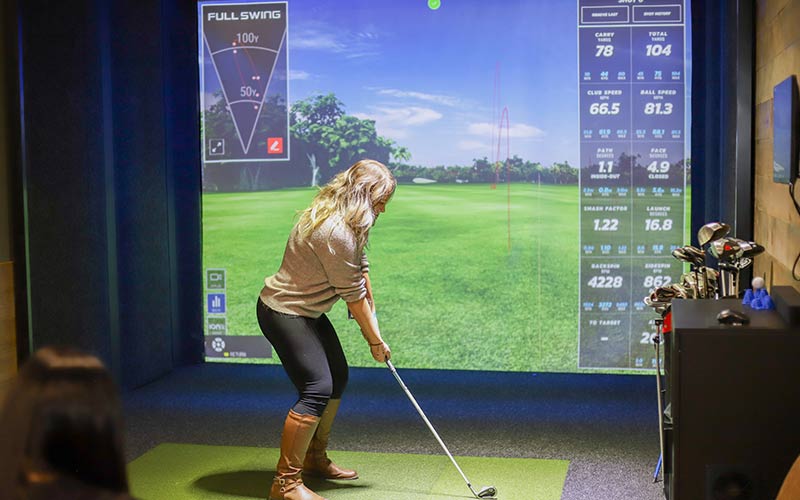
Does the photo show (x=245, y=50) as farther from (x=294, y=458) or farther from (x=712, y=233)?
(x=712, y=233)

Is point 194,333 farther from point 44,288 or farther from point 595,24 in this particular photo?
point 595,24

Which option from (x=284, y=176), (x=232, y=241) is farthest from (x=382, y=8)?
(x=232, y=241)

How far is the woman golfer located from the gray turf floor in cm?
83

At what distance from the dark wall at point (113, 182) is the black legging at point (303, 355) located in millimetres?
1719

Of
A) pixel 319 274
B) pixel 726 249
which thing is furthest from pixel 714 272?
pixel 319 274

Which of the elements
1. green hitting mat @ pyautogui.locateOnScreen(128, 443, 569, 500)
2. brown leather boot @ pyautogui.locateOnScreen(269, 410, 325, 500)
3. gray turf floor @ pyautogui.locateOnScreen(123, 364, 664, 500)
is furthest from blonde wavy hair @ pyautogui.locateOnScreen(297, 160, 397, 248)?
gray turf floor @ pyautogui.locateOnScreen(123, 364, 664, 500)

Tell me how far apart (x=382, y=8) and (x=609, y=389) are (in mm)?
2449

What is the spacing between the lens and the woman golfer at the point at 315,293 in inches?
143

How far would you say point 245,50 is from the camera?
590cm

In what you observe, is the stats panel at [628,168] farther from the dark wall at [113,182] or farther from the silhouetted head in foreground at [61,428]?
the silhouetted head in foreground at [61,428]

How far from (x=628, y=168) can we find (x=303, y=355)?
257cm

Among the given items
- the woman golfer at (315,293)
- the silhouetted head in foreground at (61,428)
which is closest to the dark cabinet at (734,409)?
the woman golfer at (315,293)

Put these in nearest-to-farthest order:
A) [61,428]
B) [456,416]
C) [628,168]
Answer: [61,428] → [456,416] → [628,168]

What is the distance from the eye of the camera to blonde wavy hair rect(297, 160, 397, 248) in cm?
365
